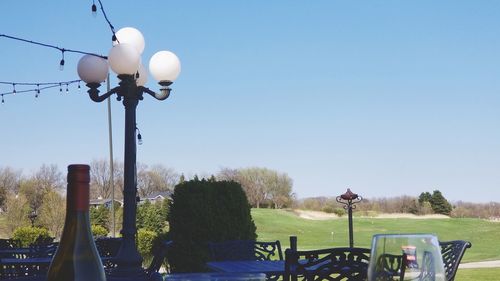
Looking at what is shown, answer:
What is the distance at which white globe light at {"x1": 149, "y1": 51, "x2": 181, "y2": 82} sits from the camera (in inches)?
221

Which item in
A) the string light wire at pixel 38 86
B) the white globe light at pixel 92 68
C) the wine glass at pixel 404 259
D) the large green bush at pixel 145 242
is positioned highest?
the string light wire at pixel 38 86

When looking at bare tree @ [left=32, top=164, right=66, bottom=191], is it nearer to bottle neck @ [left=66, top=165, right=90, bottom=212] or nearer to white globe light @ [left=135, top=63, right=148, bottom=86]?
white globe light @ [left=135, top=63, right=148, bottom=86]

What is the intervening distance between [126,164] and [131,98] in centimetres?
64

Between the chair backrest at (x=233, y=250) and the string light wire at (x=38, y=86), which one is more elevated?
the string light wire at (x=38, y=86)

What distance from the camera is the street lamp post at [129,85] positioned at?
543cm

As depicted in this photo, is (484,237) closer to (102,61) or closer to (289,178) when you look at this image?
(289,178)

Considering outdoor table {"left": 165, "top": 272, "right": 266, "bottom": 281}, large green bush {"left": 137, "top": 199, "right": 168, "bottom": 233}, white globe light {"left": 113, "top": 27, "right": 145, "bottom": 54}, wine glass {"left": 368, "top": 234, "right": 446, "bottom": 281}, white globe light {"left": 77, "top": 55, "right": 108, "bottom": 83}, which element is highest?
white globe light {"left": 113, "top": 27, "right": 145, "bottom": 54}

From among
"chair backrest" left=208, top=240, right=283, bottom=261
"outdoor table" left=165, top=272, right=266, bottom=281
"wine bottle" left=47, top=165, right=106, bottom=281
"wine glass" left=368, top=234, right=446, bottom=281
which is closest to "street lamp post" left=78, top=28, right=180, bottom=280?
"chair backrest" left=208, top=240, right=283, bottom=261

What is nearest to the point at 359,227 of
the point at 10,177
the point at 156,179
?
the point at 156,179

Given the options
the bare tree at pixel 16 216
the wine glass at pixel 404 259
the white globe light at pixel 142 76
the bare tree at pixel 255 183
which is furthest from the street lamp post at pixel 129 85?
the bare tree at pixel 255 183

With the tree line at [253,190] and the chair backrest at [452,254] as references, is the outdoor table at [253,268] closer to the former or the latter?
the chair backrest at [452,254]

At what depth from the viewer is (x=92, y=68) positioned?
214 inches

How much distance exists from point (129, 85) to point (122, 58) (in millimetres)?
316

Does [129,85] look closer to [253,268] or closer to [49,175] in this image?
[253,268]
